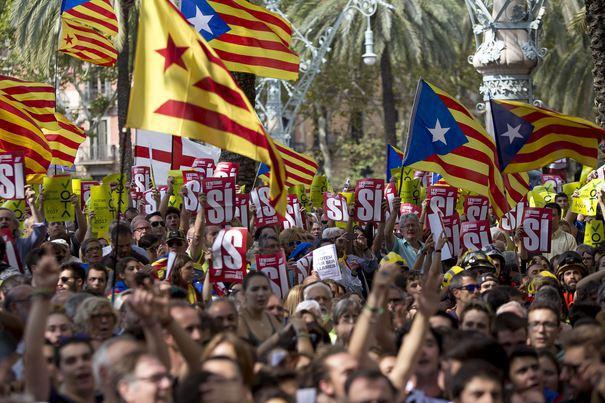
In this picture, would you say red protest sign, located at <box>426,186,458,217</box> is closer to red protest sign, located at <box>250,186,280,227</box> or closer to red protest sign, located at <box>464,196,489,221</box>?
red protest sign, located at <box>464,196,489,221</box>

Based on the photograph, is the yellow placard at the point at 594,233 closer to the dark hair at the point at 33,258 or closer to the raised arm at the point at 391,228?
the raised arm at the point at 391,228

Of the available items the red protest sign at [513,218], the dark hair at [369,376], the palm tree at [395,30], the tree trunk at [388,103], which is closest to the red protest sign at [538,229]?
the red protest sign at [513,218]

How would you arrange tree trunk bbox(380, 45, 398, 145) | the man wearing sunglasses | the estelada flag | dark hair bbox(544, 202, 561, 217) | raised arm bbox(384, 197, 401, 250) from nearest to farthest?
1. the estelada flag
2. the man wearing sunglasses
3. raised arm bbox(384, 197, 401, 250)
4. dark hair bbox(544, 202, 561, 217)
5. tree trunk bbox(380, 45, 398, 145)

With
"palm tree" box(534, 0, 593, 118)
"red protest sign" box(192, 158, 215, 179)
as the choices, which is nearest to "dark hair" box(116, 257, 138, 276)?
"red protest sign" box(192, 158, 215, 179)

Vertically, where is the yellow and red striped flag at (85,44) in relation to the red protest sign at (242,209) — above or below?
above

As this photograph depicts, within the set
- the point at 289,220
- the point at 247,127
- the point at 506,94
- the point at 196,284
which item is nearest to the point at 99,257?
the point at 196,284

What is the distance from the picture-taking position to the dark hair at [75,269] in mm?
10391

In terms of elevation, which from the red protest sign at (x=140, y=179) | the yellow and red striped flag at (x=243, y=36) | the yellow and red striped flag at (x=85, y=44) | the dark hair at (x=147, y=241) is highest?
the yellow and red striped flag at (x=85, y=44)

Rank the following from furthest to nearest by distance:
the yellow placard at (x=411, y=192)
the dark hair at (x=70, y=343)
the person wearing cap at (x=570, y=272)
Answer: the yellow placard at (x=411, y=192), the person wearing cap at (x=570, y=272), the dark hair at (x=70, y=343)

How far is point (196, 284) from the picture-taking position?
1172cm

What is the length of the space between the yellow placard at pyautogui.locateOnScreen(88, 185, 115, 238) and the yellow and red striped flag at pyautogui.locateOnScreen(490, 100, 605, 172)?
419 cm

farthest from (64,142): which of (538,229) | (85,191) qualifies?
(538,229)

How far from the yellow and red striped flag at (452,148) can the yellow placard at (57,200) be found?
363 centimetres

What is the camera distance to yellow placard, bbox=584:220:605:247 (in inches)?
603
